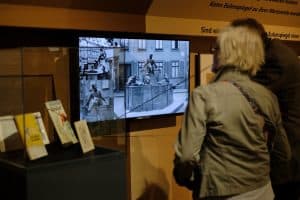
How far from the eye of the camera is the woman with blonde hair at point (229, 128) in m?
2.04

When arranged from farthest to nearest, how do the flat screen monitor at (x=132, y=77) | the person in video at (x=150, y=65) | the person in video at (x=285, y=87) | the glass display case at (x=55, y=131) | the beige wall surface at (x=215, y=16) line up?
the beige wall surface at (x=215, y=16) < the person in video at (x=150, y=65) < the flat screen monitor at (x=132, y=77) < the person in video at (x=285, y=87) < the glass display case at (x=55, y=131)

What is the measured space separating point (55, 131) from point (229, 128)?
0.77 meters

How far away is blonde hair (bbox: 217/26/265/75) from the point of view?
2.10 meters

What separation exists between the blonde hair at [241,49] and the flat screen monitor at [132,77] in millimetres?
711

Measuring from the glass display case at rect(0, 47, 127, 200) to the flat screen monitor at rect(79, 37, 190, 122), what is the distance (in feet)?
0.04

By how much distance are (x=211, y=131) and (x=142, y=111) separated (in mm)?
1279

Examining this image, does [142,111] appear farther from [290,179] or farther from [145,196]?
[290,179]

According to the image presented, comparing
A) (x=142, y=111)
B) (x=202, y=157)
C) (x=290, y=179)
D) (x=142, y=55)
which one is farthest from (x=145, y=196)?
(x=202, y=157)

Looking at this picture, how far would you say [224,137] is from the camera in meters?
2.05

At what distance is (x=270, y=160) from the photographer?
2340 mm

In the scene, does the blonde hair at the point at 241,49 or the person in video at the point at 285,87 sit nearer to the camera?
the blonde hair at the point at 241,49

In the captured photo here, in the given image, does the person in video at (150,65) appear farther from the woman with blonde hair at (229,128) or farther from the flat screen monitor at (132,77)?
the woman with blonde hair at (229,128)

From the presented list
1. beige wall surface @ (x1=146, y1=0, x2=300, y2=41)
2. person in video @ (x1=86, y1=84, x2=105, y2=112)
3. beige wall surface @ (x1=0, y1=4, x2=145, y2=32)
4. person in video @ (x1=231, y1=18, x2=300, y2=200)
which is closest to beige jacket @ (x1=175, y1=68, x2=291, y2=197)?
person in video @ (x1=231, y1=18, x2=300, y2=200)

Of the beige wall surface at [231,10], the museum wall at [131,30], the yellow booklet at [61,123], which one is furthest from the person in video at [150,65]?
the yellow booklet at [61,123]
